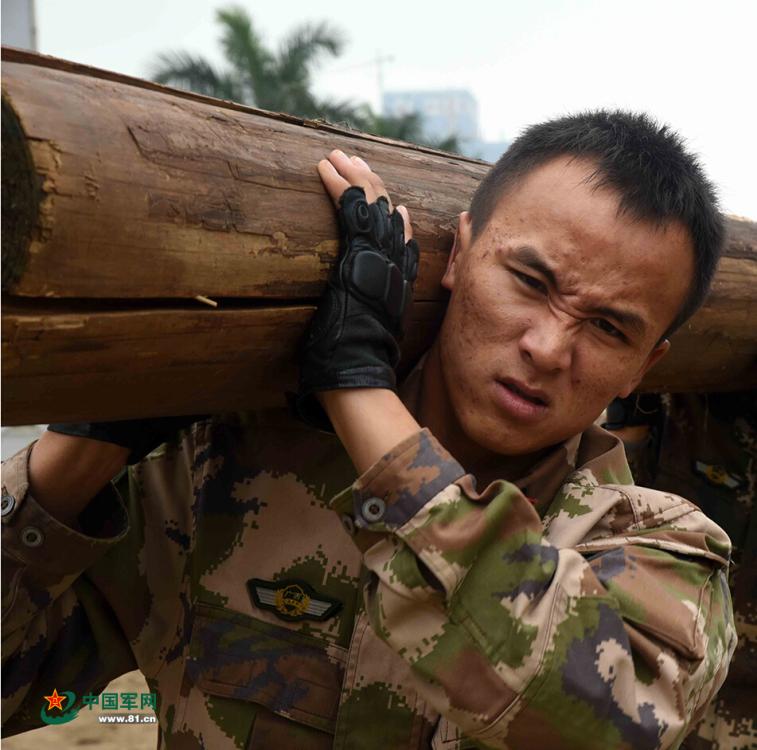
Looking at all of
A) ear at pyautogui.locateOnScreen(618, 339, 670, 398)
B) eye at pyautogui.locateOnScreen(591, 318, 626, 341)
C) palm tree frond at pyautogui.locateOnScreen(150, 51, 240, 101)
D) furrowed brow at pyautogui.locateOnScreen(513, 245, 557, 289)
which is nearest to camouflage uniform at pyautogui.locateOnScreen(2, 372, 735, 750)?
ear at pyautogui.locateOnScreen(618, 339, 670, 398)

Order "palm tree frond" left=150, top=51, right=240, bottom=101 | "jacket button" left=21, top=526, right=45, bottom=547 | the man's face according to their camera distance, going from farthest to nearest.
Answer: "palm tree frond" left=150, top=51, right=240, bottom=101, "jacket button" left=21, top=526, right=45, bottom=547, the man's face

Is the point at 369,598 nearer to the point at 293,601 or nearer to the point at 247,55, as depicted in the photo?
the point at 293,601

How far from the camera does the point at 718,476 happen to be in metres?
3.48

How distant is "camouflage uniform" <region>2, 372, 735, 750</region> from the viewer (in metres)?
1.48

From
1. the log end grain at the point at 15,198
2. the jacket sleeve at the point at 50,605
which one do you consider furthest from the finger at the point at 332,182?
the jacket sleeve at the point at 50,605

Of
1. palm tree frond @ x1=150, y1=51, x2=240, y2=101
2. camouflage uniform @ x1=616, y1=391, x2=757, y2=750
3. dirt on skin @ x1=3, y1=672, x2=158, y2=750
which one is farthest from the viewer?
palm tree frond @ x1=150, y1=51, x2=240, y2=101

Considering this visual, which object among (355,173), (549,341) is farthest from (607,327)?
(355,173)

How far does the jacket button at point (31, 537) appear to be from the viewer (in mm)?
1857

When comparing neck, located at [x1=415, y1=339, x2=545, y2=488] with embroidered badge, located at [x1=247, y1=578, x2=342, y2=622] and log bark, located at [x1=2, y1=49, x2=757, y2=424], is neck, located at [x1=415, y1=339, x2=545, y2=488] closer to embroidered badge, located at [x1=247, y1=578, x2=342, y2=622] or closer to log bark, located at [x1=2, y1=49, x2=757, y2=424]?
log bark, located at [x1=2, y1=49, x2=757, y2=424]

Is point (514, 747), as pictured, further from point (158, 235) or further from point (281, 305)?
point (158, 235)

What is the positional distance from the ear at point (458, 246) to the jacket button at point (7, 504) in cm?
87

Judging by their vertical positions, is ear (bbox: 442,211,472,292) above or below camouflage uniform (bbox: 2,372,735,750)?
above

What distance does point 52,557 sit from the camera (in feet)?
6.14

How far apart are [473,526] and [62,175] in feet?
2.39
